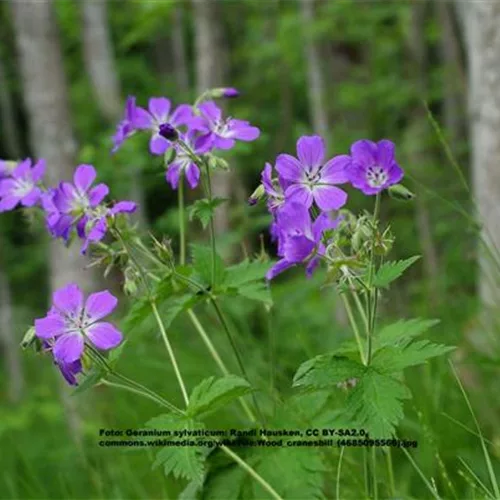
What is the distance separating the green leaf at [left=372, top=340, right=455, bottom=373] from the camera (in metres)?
1.40

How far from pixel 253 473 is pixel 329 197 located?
54 cm

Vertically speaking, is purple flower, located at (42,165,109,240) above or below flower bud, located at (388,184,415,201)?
above

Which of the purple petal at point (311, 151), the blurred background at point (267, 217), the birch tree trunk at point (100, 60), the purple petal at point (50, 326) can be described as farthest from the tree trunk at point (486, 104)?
the birch tree trunk at point (100, 60)

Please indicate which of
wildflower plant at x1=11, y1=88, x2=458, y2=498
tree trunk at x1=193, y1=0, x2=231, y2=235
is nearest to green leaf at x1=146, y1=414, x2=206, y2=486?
wildflower plant at x1=11, y1=88, x2=458, y2=498

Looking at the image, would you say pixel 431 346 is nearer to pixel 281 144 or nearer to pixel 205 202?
pixel 205 202

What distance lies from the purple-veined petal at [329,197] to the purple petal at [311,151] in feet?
0.13

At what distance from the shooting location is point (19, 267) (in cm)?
1212

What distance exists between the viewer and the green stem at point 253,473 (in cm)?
162

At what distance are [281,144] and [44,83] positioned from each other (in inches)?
147

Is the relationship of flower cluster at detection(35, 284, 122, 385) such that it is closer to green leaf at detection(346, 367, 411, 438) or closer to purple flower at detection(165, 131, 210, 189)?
purple flower at detection(165, 131, 210, 189)

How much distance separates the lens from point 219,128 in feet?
6.05

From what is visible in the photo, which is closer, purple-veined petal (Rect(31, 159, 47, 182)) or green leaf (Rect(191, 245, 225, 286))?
green leaf (Rect(191, 245, 225, 286))

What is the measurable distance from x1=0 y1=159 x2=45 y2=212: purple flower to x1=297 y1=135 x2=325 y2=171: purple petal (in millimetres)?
729

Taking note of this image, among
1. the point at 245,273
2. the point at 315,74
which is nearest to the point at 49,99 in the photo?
the point at 315,74
